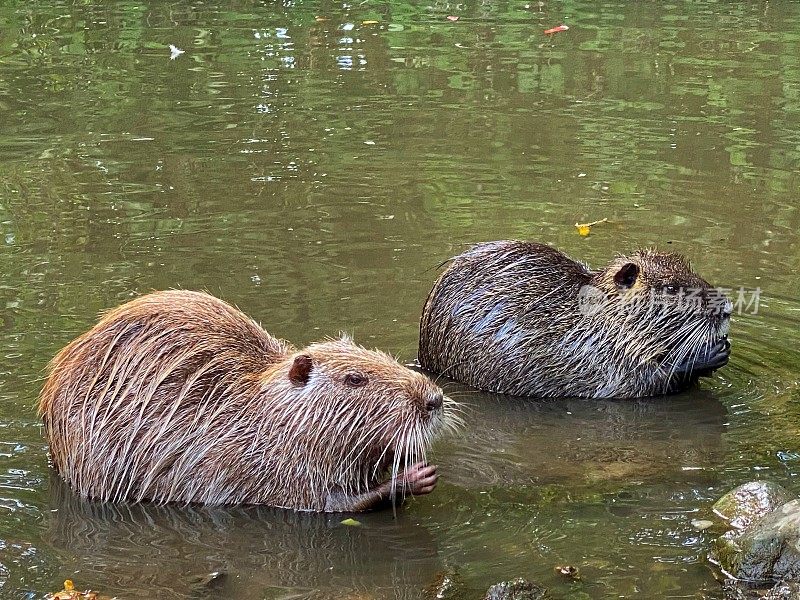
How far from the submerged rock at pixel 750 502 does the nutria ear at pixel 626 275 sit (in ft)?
5.20

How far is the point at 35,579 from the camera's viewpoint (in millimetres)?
4035

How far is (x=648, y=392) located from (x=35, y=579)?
118 inches

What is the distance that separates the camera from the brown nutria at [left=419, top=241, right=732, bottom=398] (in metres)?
5.79

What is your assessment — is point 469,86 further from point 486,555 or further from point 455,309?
point 486,555

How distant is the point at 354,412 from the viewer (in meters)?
4.43

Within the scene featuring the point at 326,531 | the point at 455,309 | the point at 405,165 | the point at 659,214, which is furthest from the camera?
the point at 405,165

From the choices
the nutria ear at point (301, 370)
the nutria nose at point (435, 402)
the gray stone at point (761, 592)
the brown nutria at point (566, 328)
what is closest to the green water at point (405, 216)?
the gray stone at point (761, 592)

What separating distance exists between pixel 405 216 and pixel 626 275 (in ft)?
7.37

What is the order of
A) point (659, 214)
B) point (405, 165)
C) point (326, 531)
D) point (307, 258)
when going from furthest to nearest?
point (405, 165)
point (659, 214)
point (307, 258)
point (326, 531)

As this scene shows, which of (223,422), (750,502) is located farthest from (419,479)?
(750,502)

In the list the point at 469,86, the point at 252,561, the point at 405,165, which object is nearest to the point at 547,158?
the point at 405,165

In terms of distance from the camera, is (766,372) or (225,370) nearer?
(225,370)

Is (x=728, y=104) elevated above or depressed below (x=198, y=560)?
above

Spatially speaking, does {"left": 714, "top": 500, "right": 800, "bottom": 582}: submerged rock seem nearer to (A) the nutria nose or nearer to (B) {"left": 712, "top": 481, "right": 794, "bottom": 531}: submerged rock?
(B) {"left": 712, "top": 481, "right": 794, "bottom": 531}: submerged rock
